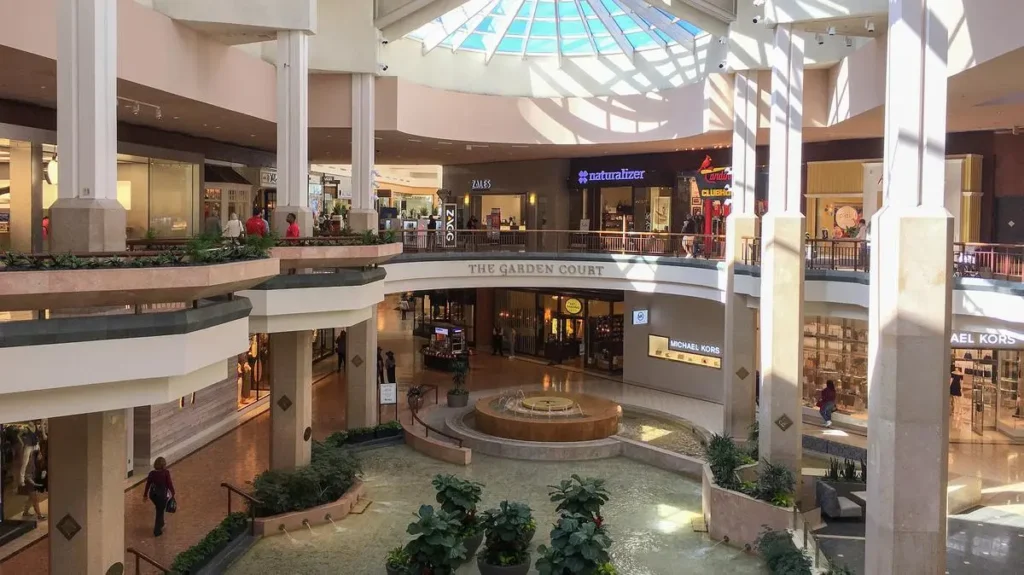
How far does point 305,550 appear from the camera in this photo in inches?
605

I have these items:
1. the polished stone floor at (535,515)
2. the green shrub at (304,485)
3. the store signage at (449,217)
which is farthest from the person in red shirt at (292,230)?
the store signage at (449,217)

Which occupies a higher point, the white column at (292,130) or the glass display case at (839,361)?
the white column at (292,130)

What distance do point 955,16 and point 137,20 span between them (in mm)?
14344

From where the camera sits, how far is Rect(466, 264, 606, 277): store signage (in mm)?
28109

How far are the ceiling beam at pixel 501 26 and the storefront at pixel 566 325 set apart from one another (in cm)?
1067

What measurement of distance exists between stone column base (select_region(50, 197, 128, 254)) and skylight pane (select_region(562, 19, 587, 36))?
70.6 feet

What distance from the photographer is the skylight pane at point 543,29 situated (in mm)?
29406

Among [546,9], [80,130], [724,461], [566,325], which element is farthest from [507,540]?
[566,325]

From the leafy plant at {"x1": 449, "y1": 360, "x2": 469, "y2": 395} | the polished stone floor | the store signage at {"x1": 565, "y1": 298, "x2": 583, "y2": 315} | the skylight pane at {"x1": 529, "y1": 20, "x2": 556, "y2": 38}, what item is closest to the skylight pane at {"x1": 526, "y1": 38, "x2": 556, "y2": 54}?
the skylight pane at {"x1": 529, "y1": 20, "x2": 556, "y2": 38}

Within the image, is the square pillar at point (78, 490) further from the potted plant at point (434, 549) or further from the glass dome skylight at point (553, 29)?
the glass dome skylight at point (553, 29)

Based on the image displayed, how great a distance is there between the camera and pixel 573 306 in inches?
1374

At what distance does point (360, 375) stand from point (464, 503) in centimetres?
962

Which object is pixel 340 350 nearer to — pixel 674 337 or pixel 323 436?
pixel 323 436

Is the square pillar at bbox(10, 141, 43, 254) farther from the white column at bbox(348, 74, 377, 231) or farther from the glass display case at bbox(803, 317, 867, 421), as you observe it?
the glass display case at bbox(803, 317, 867, 421)
